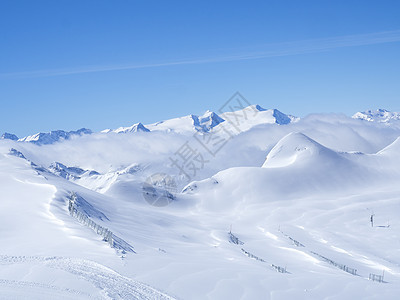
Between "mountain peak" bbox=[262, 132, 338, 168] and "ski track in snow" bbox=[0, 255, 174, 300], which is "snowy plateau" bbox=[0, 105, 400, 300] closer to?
"ski track in snow" bbox=[0, 255, 174, 300]

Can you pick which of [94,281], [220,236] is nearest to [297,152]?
[220,236]

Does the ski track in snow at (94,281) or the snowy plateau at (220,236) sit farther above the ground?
the ski track in snow at (94,281)

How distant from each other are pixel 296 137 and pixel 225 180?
52.1 m

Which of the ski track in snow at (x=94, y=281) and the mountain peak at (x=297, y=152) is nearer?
the ski track in snow at (x=94, y=281)

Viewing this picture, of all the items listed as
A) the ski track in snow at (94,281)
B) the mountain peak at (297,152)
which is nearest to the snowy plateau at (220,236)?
the ski track in snow at (94,281)

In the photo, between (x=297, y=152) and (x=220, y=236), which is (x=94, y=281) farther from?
(x=297, y=152)

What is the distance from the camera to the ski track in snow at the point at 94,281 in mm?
15000

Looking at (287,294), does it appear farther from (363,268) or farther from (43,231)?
(363,268)

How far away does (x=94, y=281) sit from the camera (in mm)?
16594

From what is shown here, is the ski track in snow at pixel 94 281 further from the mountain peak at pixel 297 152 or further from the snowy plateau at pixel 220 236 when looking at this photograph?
the mountain peak at pixel 297 152

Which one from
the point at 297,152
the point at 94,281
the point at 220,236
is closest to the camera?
the point at 94,281

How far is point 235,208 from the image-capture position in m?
110

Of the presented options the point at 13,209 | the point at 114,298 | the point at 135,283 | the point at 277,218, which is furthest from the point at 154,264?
the point at 277,218

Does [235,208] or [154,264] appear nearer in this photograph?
[154,264]
